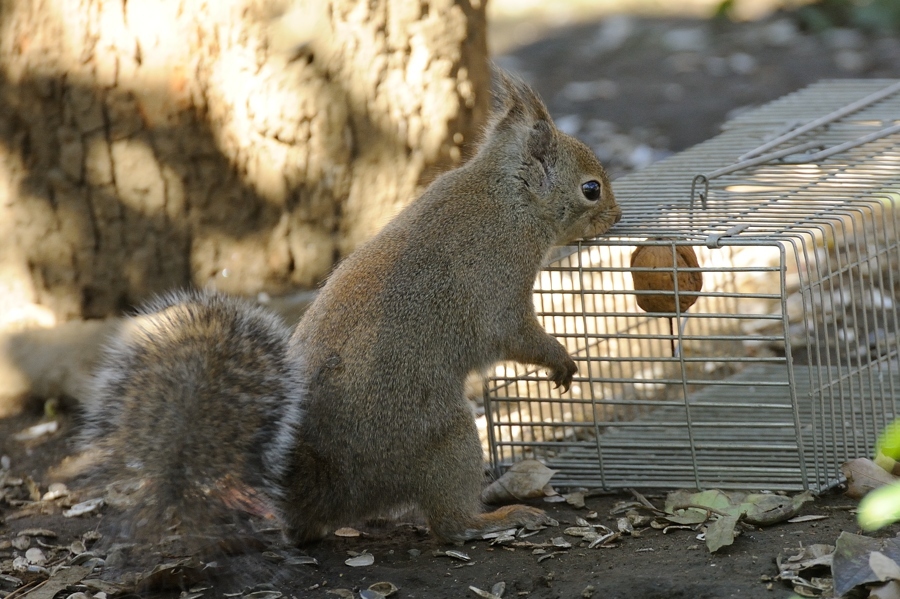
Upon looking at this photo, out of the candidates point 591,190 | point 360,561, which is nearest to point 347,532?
point 360,561

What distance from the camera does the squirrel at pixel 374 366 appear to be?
2484 mm

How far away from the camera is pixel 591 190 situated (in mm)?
3059

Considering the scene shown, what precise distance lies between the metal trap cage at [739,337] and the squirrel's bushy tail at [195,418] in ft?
2.50

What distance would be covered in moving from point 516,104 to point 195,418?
1.26 m

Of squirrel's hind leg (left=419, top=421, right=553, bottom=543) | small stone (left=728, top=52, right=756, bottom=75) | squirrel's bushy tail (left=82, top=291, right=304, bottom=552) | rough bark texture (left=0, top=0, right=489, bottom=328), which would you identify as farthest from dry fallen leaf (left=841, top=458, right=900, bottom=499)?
small stone (left=728, top=52, right=756, bottom=75)

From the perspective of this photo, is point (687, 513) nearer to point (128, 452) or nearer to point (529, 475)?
point (529, 475)

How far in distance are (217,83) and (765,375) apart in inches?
84.6

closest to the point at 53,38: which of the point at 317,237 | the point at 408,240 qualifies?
the point at 317,237

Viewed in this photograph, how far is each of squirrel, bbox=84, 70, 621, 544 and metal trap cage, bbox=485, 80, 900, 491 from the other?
201 millimetres

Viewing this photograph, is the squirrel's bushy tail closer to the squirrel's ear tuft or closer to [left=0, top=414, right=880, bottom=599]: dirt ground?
[left=0, top=414, right=880, bottom=599]: dirt ground

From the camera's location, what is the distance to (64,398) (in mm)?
3939

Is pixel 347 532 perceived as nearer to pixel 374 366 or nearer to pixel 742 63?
pixel 374 366

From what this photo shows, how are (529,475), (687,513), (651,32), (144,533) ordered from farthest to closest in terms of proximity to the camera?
1. (651,32)
2. (529,475)
3. (687,513)
4. (144,533)

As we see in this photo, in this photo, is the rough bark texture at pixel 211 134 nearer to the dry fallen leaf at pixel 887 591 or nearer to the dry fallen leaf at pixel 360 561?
the dry fallen leaf at pixel 360 561
